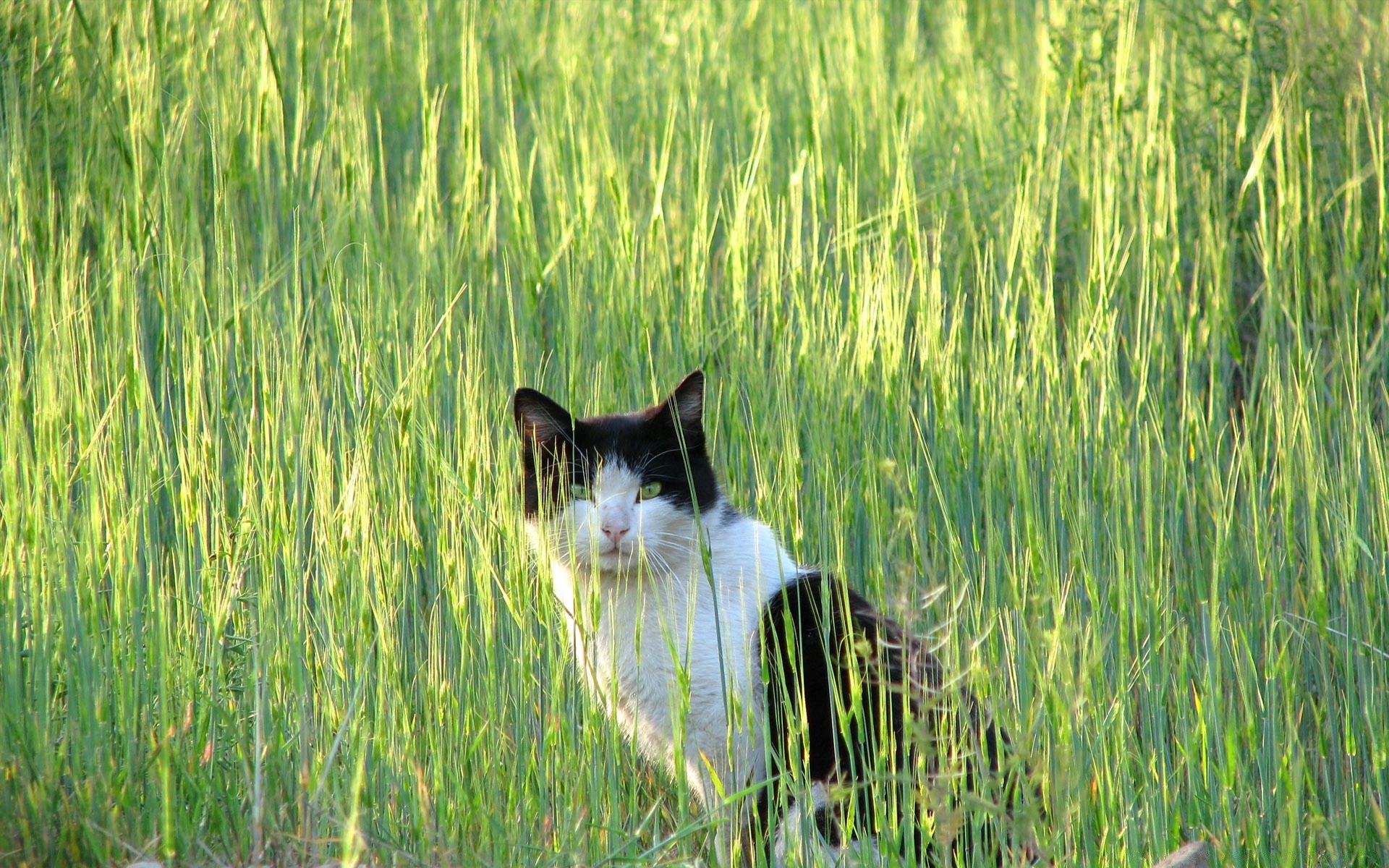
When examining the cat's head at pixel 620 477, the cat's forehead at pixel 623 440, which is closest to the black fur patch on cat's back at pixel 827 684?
the cat's head at pixel 620 477

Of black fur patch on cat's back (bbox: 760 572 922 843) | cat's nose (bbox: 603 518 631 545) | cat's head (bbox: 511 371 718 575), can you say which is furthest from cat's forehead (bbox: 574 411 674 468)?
black fur patch on cat's back (bbox: 760 572 922 843)

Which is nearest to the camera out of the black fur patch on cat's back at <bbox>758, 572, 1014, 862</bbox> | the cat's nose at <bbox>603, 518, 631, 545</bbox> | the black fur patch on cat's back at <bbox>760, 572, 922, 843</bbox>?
the black fur patch on cat's back at <bbox>758, 572, 1014, 862</bbox>

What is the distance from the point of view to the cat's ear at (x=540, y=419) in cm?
162

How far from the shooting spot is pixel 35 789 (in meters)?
1.24

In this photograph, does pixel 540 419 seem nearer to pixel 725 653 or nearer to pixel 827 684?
pixel 725 653

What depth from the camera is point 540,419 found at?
1.66 m

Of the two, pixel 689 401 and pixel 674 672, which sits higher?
pixel 689 401

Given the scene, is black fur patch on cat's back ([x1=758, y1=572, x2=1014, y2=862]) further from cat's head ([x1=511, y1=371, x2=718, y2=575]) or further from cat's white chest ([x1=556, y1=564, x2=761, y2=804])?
cat's head ([x1=511, y1=371, x2=718, y2=575])

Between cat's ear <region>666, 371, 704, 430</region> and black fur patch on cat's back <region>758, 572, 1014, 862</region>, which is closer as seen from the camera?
black fur patch on cat's back <region>758, 572, 1014, 862</region>

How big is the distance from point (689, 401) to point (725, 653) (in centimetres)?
42

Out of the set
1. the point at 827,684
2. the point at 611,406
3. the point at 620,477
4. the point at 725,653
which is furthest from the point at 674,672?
the point at 611,406

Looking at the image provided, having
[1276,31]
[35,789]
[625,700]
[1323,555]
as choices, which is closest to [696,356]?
[625,700]

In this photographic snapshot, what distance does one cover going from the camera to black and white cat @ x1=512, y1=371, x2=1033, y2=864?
4.13ft

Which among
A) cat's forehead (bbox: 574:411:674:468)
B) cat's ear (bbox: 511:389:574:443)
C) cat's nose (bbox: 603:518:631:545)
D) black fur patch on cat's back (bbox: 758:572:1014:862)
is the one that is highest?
cat's ear (bbox: 511:389:574:443)
